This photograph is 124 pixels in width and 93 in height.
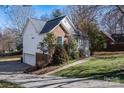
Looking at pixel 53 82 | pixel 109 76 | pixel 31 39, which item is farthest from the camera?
pixel 31 39

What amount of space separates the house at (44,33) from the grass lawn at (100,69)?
0.99 feet

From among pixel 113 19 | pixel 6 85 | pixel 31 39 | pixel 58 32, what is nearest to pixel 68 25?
pixel 58 32

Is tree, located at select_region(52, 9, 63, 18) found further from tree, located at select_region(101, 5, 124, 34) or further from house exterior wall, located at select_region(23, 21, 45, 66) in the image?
tree, located at select_region(101, 5, 124, 34)

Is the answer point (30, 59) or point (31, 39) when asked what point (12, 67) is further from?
point (31, 39)

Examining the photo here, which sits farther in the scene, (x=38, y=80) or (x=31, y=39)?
(x=31, y=39)

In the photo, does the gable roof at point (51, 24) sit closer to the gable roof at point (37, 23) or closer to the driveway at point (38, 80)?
the gable roof at point (37, 23)

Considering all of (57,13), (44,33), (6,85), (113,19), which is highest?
(57,13)

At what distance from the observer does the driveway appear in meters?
19.2

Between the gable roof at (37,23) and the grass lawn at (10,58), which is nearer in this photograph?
the grass lawn at (10,58)

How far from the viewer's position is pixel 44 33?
19.7 meters

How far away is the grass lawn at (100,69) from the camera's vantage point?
1938 cm

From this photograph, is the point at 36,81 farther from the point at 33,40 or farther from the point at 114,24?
the point at 114,24

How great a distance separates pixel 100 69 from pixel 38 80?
1512 mm

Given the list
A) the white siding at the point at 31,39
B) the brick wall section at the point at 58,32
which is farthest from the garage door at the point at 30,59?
the brick wall section at the point at 58,32
